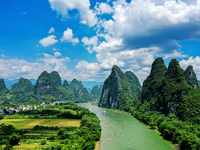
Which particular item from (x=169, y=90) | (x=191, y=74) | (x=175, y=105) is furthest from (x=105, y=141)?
(x=191, y=74)

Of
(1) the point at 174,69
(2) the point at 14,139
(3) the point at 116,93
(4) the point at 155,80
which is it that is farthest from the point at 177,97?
(3) the point at 116,93

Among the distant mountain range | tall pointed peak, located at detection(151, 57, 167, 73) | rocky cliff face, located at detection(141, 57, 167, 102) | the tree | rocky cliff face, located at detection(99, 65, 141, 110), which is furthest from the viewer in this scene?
rocky cliff face, located at detection(99, 65, 141, 110)

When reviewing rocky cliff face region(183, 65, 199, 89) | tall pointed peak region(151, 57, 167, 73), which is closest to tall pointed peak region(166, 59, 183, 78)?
tall pointed peak region(151, 57, 167, 73)

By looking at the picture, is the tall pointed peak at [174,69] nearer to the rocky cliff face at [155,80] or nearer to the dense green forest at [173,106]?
the dense green forest at [173,106]

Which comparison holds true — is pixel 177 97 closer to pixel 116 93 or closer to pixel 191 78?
pixel 191 78

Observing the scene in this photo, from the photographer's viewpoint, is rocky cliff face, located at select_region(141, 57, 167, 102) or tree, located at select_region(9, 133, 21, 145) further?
rocky cliff face, located at select_region(141, 57, 167, 102)

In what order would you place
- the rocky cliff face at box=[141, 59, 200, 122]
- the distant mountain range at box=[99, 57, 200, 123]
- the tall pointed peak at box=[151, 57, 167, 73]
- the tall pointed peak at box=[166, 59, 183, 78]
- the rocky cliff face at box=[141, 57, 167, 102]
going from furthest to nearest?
the tall pointed peak at box=[151, 57, 167, 73], the rocky cliff face at box=[141, 57, 167, 102], the tall pointed peak at box=[166, 59, 183, 78], the distant mountain range at box=[99, 57, 200, 123], the rocky cliff face at box=[141, 59, 200, 122]

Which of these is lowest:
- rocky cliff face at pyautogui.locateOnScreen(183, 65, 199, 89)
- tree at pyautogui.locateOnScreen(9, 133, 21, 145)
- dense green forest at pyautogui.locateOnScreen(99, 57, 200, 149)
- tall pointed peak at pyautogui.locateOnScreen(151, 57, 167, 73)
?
tree at pyautogui.locateOnScreen(9, 133, 21, 145)

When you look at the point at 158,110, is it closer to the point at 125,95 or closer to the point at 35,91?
the point at 125,95

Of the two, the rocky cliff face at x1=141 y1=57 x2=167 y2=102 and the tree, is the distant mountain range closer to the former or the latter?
the rocky cliff face at x1=141 y1=57 x2=167 y2=102

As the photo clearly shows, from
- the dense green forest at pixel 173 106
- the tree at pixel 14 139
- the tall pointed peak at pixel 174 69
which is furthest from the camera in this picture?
the tall pointed peak at pixel 174 69

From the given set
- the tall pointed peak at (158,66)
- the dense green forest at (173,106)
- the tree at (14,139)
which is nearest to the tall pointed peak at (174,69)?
the dense green forest at (173,106)
